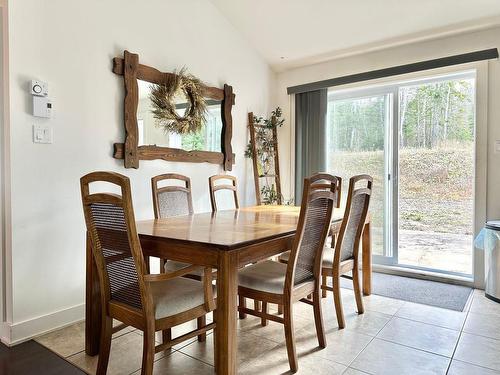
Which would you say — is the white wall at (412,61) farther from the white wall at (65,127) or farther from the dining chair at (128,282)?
the dining chair at (128,282)

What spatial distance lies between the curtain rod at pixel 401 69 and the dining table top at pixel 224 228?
1833 mm

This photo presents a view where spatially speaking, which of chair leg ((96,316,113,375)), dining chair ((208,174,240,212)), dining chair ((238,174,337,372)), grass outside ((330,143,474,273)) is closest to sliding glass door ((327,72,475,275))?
grass outside ((330,143,474,273))

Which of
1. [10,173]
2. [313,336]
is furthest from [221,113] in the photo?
[313,336]

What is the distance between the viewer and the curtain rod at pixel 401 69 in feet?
10.8

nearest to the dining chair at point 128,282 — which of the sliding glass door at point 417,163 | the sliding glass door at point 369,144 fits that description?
the sliding glass door at point 369,144

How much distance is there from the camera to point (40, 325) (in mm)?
2412

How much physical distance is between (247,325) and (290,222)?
797 millimetres

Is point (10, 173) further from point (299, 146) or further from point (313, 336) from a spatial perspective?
point (299, 146)

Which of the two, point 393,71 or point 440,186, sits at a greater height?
point 393,71

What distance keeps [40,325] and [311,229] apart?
1.87 meters

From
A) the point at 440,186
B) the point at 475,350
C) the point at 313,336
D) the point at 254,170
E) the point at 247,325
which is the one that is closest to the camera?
the point at 475,350

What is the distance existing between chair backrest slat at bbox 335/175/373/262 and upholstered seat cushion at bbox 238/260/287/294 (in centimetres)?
51

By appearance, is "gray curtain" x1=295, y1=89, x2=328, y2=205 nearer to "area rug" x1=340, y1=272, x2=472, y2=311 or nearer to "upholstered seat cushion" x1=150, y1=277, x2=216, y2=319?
"area rug" x1=340, y1=272, x2=472, y2=311

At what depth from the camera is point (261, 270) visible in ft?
7.27
